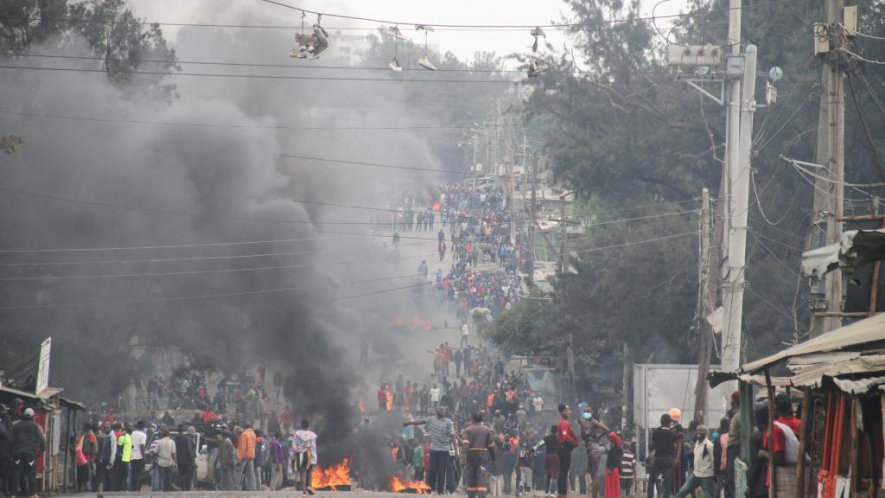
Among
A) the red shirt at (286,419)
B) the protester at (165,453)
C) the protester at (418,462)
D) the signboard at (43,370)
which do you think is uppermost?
the signboard at (43,370)

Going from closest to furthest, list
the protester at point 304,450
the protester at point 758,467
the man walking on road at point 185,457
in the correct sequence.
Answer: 1. the protester at point 758,467
2. the protester at point 304,450
3. the man walking on road at point 185,457

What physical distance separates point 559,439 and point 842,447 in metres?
7.08

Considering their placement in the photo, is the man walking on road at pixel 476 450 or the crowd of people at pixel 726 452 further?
the man walking on road at pixel 476 450

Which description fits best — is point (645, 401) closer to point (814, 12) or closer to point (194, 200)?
point (814, 12)

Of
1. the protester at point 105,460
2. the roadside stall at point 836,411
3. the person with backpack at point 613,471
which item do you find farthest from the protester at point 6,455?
the roadside stall at point 836,411

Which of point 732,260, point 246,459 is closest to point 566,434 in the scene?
point 732,260

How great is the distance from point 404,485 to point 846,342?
1320 centimetres

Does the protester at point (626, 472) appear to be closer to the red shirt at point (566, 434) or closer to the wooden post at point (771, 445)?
the red shirt at point (566, 434)

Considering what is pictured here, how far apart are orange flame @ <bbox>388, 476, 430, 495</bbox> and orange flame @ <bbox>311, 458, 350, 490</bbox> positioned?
88cm

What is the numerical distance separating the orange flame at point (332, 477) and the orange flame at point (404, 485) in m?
0.88

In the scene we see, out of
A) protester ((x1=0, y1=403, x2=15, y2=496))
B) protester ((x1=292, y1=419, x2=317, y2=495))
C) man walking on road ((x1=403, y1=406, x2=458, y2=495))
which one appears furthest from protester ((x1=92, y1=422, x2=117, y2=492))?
man walking on road ((x1=403, y1=406, x2=458, y2=495))

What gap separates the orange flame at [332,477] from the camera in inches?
840

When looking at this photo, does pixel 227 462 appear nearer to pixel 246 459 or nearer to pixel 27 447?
pixel 246 459

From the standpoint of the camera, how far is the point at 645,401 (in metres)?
19.5
